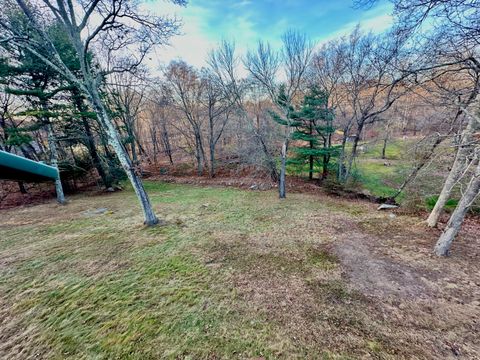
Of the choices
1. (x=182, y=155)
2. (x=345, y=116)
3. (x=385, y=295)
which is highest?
(x=345, y=116)

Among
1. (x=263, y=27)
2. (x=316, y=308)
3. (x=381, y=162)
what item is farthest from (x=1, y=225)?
(x=381, y=162)

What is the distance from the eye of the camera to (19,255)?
4348 mm

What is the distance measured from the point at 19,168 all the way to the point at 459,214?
5.92 m

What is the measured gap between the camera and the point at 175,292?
10.2 feet

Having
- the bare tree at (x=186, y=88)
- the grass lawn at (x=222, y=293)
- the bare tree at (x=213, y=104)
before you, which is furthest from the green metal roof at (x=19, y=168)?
the bare tree at (x=186, y=88)

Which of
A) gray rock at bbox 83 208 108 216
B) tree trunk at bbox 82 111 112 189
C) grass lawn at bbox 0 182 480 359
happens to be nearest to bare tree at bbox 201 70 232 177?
tree trunk at bbox 82 111 112 189

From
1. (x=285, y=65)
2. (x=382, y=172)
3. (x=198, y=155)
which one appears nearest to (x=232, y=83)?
(x=285, y=65)

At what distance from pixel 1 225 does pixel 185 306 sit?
8.13 metres

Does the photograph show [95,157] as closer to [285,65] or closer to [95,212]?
[95,212]

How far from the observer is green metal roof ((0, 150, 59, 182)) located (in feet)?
2.27

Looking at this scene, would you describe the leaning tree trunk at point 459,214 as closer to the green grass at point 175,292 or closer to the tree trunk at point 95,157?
the green grass at point 175,292

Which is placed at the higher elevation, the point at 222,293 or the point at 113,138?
the point at 113,138

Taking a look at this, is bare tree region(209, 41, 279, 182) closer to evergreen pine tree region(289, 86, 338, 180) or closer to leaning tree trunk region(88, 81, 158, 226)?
evergreen pine tree region(289, 86, 338, 180)

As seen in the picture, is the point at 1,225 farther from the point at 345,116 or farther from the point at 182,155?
the point at 345,116
